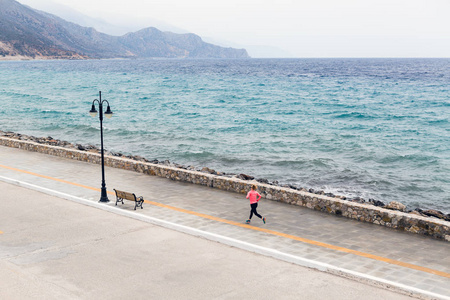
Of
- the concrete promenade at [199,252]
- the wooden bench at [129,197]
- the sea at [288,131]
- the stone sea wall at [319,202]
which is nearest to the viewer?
the concrete promenade at [199,252]

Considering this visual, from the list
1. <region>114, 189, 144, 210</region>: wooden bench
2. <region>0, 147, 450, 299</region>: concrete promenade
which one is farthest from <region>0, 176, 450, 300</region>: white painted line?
<region>114, 189, 144, 210</region>: wooden bench

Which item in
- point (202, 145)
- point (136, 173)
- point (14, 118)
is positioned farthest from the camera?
point (14, 118)

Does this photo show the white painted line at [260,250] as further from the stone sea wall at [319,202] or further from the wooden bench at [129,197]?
the stone sea wall at [319,202]

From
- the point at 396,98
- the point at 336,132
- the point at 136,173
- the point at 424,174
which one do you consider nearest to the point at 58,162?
the point at 136,173

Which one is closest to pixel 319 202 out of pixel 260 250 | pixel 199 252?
pixel 260 250

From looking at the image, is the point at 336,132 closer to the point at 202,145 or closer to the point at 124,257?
the point at 202,145

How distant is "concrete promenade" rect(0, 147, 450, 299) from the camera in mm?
9961

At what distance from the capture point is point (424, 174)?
2858cm

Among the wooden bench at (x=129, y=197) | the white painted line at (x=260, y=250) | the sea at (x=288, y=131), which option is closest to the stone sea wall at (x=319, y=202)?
the wooden bench at (x=129, y=197)

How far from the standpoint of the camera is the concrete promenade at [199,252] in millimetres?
9961

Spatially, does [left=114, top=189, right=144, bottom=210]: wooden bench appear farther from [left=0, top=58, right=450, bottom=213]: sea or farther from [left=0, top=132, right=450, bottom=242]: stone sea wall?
[left=0, top=58, right=450, bottom=213]: sea

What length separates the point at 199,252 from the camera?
12062 millimetres

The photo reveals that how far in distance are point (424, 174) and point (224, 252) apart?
20249mm

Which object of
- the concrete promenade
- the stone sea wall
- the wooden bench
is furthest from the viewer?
the wooden bench
